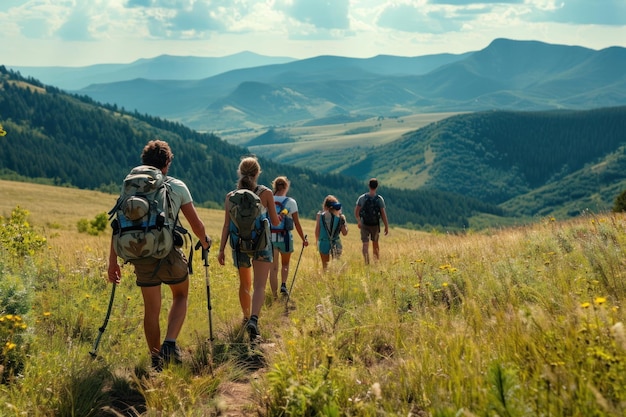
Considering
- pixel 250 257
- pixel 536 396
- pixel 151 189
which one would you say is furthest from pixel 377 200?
pixel 536 396

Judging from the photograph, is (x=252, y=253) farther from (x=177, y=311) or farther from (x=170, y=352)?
(x=170, y=352)

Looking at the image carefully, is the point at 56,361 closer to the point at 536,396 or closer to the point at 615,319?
the point at 536,396

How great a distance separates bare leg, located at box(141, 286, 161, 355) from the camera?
229 inches

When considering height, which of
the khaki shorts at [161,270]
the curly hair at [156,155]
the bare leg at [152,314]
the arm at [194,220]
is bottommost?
the bare leg at [152,314]

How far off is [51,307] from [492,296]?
5.50 meters

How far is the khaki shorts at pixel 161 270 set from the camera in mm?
5660

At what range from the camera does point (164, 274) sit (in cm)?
572

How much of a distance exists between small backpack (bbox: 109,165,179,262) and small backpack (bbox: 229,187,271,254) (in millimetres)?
1397

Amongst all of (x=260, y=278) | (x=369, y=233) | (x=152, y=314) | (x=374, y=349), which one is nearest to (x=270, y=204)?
(x=260, y=278)

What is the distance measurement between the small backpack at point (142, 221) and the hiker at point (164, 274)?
0.64 feet

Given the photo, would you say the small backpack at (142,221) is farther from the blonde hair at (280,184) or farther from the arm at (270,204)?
the blonde hair at (280,184)

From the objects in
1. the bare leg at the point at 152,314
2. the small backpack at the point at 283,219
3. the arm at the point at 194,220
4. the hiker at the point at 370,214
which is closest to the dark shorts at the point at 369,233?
the hiker at the point at 370,214

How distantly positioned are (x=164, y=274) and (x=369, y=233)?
794 centimetres

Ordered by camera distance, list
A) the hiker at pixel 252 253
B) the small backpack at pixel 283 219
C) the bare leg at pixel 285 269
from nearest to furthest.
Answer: the hiker at pixel 252 253, the small backpack at pixel 283 219, the bare leg at pixel 285 269
